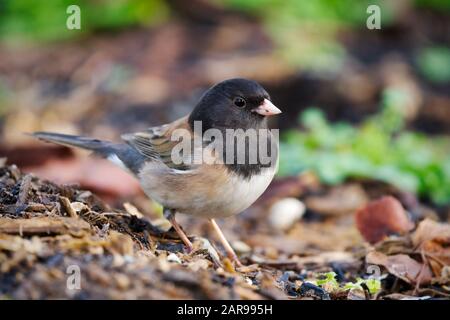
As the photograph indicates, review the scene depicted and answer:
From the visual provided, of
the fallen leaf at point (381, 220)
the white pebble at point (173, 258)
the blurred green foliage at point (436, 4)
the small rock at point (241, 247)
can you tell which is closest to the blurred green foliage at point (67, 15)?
the blurred green foliage at point (436, 4)

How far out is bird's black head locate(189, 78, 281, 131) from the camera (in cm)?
351

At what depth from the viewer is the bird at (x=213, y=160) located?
329 centimetres

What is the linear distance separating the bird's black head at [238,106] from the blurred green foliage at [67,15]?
3873 millimetres

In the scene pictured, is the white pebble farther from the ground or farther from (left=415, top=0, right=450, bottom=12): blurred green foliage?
(left=415, top=0, right=450, bottom=12): blurred green foliage

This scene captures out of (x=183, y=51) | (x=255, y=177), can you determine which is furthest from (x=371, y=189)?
(x=183, y=51)

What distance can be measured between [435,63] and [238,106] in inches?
167

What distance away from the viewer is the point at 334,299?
2.84m

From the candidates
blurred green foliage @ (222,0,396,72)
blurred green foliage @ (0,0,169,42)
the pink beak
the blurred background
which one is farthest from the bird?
blurred green foliage @ (0,0,169,42)

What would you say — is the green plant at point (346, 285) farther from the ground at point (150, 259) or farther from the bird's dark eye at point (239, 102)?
the bird's dark eye at point (239, 102)

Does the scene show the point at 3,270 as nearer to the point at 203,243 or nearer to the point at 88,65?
the point at 203,243

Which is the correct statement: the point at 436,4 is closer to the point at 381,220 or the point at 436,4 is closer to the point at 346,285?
the point at 381,220

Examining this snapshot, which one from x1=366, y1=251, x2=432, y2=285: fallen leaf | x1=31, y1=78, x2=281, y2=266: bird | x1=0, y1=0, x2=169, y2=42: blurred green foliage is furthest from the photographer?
x1=0, y1=0, x2=169, y2=42: blurred green foliage
